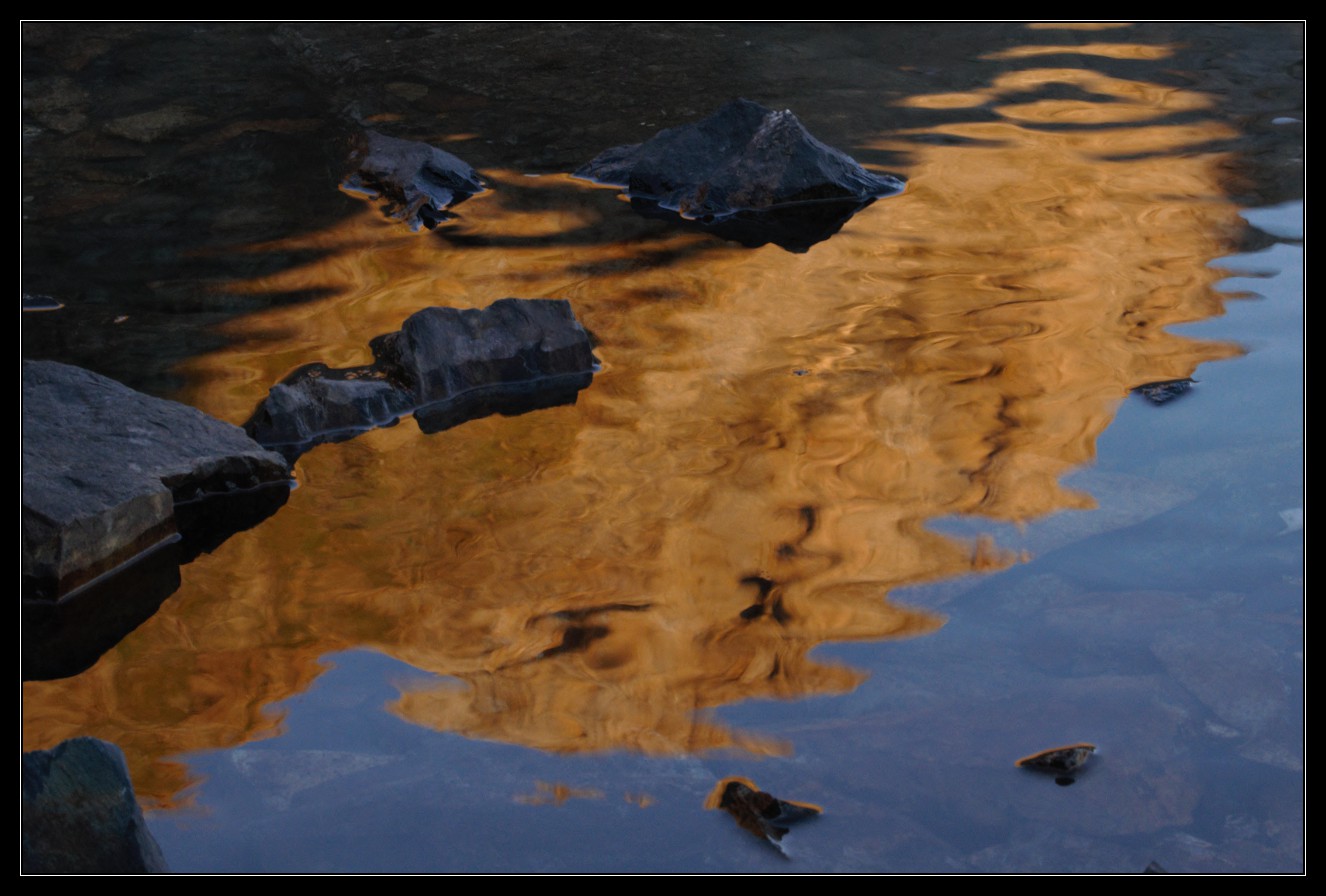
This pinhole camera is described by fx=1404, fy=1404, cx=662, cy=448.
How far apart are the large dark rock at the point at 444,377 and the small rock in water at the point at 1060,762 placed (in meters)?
1.31

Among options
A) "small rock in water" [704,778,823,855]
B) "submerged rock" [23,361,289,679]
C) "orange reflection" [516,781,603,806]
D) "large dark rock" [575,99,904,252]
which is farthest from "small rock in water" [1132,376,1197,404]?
"submerged rock" [23,361,289,679]

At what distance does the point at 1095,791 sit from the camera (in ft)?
5.72

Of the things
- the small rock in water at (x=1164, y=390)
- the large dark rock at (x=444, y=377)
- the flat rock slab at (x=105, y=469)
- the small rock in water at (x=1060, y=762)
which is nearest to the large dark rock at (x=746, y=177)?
the large dark rock at (x=444, y=377)

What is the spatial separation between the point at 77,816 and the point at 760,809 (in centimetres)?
77

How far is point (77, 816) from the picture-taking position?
148 centimetres

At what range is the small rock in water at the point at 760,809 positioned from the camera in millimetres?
1669

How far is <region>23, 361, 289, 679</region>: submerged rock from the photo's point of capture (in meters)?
2.12

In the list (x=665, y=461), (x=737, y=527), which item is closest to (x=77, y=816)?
(x=737, y=527)

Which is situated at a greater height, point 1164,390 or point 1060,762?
point 1164,390

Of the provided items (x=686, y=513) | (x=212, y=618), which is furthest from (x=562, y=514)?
(x=212, y=618)

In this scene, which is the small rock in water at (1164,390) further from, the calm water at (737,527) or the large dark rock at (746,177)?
the large dark rock at (746,177)

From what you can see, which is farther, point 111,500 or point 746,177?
point 746,177

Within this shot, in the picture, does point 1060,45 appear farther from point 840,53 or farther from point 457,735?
point 457,735

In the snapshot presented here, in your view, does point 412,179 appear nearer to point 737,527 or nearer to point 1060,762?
point 737,527
